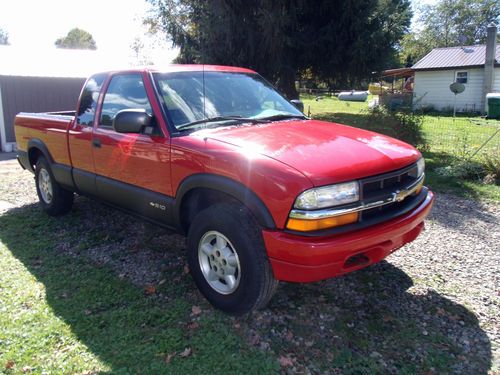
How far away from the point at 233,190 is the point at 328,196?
0.68 meters

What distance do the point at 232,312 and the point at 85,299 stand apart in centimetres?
134

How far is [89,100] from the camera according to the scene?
4941 mm

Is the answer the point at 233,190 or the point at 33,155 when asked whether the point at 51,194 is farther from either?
the point at 233,190

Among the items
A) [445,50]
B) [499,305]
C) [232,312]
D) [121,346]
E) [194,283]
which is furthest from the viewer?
[445,50]

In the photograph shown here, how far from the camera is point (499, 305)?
3.47 m

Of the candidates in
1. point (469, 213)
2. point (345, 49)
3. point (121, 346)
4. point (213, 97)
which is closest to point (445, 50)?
point (345, 49)

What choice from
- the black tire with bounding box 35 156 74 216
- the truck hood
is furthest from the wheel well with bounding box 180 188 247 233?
the black tire with bounding box 35 156 74 216

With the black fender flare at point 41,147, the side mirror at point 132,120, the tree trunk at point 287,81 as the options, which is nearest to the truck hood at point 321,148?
the side mirror at point 132,120

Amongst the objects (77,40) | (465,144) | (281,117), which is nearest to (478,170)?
(465,144)

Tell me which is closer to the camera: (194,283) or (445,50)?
(194,283)

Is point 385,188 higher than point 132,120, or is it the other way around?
point 132,120

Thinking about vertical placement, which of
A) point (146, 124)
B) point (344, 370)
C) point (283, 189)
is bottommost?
point (344, 370)

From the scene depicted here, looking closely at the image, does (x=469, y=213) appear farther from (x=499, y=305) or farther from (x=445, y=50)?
(x=445, y=50)

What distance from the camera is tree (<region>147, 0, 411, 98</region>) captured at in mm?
11883
